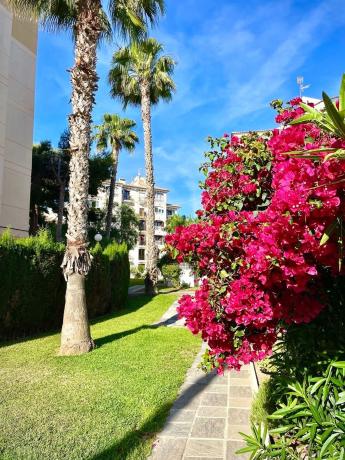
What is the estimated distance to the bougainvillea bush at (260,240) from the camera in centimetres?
229

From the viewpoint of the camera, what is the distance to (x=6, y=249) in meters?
9.21

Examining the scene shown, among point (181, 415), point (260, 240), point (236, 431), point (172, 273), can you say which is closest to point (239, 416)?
point (236, 431)

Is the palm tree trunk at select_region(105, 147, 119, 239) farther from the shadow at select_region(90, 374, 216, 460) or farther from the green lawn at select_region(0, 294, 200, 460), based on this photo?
the shadow at select_region(90, 374, 216, 460)

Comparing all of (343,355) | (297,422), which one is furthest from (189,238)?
(297,422)

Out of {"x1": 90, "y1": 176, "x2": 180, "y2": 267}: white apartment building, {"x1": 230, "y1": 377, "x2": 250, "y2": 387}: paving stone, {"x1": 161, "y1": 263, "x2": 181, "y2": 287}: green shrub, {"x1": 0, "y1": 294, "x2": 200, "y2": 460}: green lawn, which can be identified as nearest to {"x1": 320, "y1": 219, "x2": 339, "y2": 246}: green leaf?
{"x1": 0, "y1": 294, "x2": 200, "y2": 460}: green lawn

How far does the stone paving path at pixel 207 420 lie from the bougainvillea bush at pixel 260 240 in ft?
3.43

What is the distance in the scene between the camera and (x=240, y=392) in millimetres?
5668

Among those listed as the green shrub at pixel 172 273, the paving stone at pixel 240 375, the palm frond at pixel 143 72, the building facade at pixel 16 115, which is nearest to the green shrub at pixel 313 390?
the paving stone at pixel 240 375

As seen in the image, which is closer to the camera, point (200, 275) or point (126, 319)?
point (200, 275)

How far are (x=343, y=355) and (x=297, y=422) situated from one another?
0.67m

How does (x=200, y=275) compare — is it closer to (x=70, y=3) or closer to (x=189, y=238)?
(x=189, y=238)

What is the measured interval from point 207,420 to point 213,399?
792mm

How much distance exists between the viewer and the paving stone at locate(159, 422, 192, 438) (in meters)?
4.17

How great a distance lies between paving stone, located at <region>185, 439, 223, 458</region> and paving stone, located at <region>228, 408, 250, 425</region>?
1.90ft
